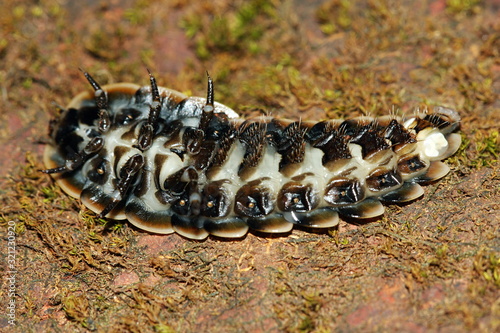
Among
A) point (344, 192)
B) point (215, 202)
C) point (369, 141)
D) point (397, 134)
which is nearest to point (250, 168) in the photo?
point (215, 202)

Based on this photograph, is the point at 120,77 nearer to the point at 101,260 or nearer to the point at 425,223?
the point at 101,260

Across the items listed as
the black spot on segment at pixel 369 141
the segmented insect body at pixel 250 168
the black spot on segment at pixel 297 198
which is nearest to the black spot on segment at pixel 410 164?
the segmented insect body at pixel 250 168

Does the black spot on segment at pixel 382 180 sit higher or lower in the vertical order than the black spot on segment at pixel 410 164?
lower

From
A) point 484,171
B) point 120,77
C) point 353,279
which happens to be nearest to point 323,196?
point 353,279

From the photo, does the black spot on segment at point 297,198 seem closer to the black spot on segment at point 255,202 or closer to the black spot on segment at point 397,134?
the black spot on segment at point 255,202

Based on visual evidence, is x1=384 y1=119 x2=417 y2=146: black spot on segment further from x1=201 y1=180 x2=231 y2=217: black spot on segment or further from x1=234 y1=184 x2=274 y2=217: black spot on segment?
x1=201 y1=180 x2=231 y2=217: black spot on segment

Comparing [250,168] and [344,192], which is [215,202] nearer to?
[250,168]
